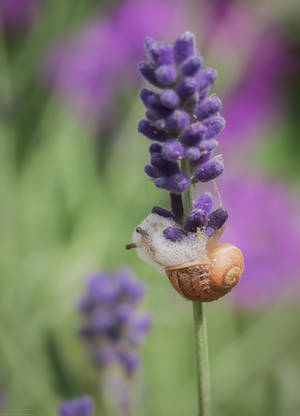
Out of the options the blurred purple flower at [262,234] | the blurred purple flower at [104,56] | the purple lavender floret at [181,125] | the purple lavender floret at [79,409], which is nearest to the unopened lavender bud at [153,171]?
the purple lavender floret at [181,125]

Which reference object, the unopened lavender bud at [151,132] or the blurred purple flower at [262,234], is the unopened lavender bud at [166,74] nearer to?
the unopened lavender bud at [151,132]

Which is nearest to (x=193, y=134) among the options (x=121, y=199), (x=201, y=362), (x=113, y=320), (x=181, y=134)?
(x=181, y=134)

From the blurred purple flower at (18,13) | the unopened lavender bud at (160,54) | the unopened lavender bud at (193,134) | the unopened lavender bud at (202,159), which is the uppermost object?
the blurred purple flower at (18,13)

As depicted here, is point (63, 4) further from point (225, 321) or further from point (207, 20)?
point (225, 321)

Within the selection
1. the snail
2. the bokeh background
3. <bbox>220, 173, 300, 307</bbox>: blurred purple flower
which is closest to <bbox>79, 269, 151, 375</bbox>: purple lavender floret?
the bokeh background

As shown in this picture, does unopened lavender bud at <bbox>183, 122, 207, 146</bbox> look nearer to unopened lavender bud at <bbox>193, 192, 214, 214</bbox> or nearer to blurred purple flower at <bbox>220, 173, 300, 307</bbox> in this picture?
unopened lavender bud at <bbox>193, 192, 214, 214</bbox>

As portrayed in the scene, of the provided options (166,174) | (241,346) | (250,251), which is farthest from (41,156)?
(166,174)
